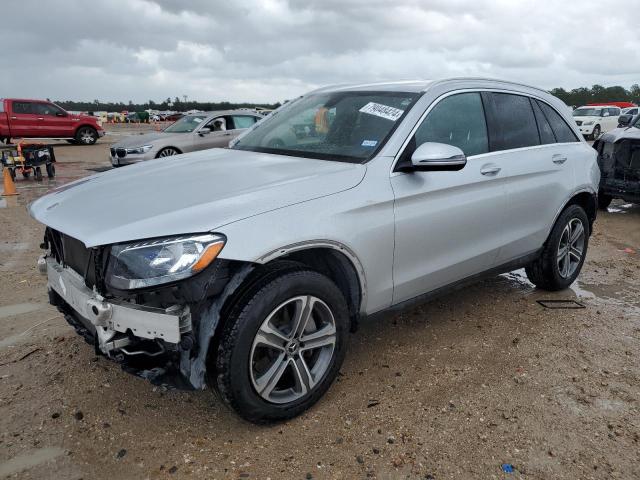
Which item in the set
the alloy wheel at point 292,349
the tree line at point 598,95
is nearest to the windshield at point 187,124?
the alloy wheel at point 292,349

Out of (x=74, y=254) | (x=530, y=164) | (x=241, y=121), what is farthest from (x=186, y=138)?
(x=74, y=254)

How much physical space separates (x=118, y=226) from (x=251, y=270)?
620mm

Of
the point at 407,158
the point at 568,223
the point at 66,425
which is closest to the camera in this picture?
the point at 66,425

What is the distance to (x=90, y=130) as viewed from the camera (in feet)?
71.4

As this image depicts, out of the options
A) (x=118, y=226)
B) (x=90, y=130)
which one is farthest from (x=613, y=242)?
(x=90, y=130)

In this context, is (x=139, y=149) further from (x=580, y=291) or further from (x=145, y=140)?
(x=580, y=291)

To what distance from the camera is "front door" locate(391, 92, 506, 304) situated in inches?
120

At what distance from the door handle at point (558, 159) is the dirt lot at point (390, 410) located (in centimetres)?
122

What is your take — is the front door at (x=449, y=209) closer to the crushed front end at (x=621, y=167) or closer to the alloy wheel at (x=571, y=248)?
the alloy wheel at (x=571, y=248)

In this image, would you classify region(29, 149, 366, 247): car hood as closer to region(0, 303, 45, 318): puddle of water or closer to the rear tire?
region(0, 303, 45, 318): puddle of water

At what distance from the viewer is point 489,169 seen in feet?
11.7

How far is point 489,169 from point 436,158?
0.87m

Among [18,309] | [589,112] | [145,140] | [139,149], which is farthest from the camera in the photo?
[589,112]

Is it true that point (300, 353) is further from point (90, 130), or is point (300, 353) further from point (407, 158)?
point (90, 130)
